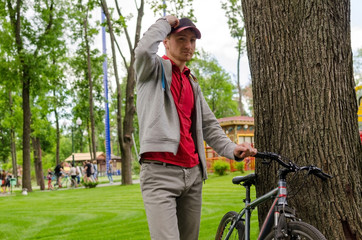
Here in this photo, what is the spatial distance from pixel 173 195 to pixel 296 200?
1.10m

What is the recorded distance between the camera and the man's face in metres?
3.15

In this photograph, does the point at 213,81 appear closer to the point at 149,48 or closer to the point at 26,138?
the point at 26,138

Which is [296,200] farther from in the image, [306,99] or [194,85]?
[194,85]

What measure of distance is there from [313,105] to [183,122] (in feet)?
3.65

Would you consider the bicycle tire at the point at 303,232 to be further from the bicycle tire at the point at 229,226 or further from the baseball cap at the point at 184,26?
the baseball cap at the point at 184,26

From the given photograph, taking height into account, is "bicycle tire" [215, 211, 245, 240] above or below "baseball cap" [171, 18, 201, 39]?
below

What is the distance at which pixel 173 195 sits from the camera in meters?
2.97

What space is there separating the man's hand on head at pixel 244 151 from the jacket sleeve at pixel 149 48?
0.82 meters

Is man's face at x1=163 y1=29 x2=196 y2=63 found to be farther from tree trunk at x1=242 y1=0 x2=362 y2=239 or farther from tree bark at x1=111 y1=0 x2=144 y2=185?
tree bark at x1=111 y1=0 x2=144 y2=185

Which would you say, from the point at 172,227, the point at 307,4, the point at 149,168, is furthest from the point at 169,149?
the point at 307,4

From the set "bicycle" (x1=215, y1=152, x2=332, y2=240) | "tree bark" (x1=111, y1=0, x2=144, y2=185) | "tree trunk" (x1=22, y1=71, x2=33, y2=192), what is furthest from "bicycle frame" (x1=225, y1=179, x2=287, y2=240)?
"tree trunk" (x1=22, y1=71, x2=33, y2=192)

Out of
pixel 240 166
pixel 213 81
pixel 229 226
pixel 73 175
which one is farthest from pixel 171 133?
pixel 213 81

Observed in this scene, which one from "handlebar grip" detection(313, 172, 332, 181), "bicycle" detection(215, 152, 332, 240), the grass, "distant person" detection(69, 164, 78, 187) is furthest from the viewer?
"distant person" detection(69, 164, 78, 187)

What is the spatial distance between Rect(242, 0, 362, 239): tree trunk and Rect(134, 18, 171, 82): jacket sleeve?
1139 millimetres
